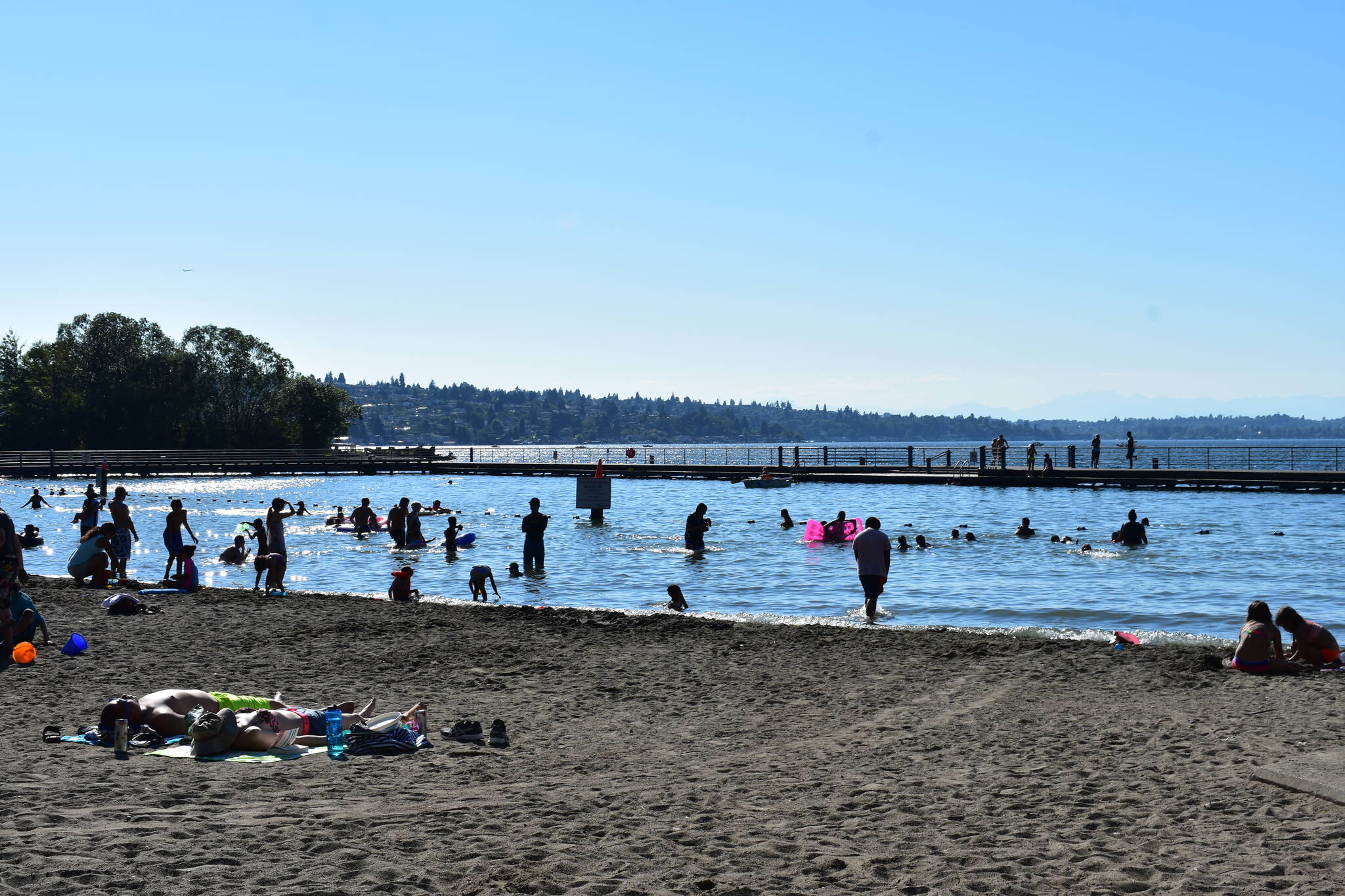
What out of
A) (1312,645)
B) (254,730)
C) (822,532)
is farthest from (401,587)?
(822,532)

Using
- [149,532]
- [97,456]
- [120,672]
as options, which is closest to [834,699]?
[120,672]

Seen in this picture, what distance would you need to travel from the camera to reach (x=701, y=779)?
27.9 ft

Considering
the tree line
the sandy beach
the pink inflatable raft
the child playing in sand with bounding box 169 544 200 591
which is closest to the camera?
the sandy beach

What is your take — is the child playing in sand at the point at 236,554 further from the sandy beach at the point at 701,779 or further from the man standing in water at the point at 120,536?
the sandy beach at the point at 701,779

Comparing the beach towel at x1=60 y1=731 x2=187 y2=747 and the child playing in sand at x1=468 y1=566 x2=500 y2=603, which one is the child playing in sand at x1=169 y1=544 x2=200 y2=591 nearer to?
the child playing in sand at x1=468 y1=566 x2=500 y2=603

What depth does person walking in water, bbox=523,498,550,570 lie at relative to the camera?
2498cm

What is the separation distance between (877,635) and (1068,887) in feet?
32.0

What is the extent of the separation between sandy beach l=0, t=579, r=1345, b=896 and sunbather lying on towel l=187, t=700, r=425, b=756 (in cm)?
32

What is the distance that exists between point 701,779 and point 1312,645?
8164 millimetres

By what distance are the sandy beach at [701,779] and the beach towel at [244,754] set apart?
0.17 m

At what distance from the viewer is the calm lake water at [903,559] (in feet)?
67.8

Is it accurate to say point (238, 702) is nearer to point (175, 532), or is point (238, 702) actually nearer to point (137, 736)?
point (137, 736)

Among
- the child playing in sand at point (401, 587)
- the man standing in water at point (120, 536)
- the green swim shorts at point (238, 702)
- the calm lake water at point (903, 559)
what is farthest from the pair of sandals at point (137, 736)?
the man standing in water at point (120, 536)

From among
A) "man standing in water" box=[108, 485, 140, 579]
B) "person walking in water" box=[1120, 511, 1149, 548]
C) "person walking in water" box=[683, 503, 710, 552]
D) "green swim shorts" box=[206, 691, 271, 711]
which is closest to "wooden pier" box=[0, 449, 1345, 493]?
"person walking in water" box=[1120, 511, 1149, 548]
